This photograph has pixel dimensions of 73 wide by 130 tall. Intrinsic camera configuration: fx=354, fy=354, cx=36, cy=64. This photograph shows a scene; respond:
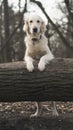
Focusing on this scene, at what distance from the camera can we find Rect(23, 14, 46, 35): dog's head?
728cm

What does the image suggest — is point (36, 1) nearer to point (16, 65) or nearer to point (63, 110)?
point (63, 110)

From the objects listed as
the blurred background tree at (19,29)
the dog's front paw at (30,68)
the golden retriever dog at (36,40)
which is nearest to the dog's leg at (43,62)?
the golden retriever dog at (36,40)

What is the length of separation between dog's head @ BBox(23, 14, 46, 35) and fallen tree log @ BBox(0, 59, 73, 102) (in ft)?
2.93

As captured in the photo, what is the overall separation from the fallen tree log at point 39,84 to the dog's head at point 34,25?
35.1 inches

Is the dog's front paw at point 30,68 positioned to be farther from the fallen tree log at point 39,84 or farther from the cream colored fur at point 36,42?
the cream colored fur at point 36,42

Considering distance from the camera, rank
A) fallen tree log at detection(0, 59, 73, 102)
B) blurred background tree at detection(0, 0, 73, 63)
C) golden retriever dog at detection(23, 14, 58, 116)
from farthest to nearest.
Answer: blurred background tree at detection(0, 0, 73, 63) < golden retriever dog at detection(23, 14, 58, 116) < fallen tree log at detection(0, 59, 73, 102)

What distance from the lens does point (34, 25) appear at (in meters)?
7.31


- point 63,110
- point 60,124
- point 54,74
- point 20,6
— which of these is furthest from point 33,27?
point 20,6

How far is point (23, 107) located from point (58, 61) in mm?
2846

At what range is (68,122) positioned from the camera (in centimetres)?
670

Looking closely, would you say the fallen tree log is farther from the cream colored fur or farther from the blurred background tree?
the blurred background tree

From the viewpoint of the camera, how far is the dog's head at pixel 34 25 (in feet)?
23.9

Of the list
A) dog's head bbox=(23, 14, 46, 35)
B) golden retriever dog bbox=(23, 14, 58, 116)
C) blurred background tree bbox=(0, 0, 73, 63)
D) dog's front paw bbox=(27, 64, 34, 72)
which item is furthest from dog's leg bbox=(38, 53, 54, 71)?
blurred background tree bbox=(0, 0, 73, 63)

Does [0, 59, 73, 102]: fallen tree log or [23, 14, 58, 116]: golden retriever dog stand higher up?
[23, 14, 58, 116]: golden retriever dog
